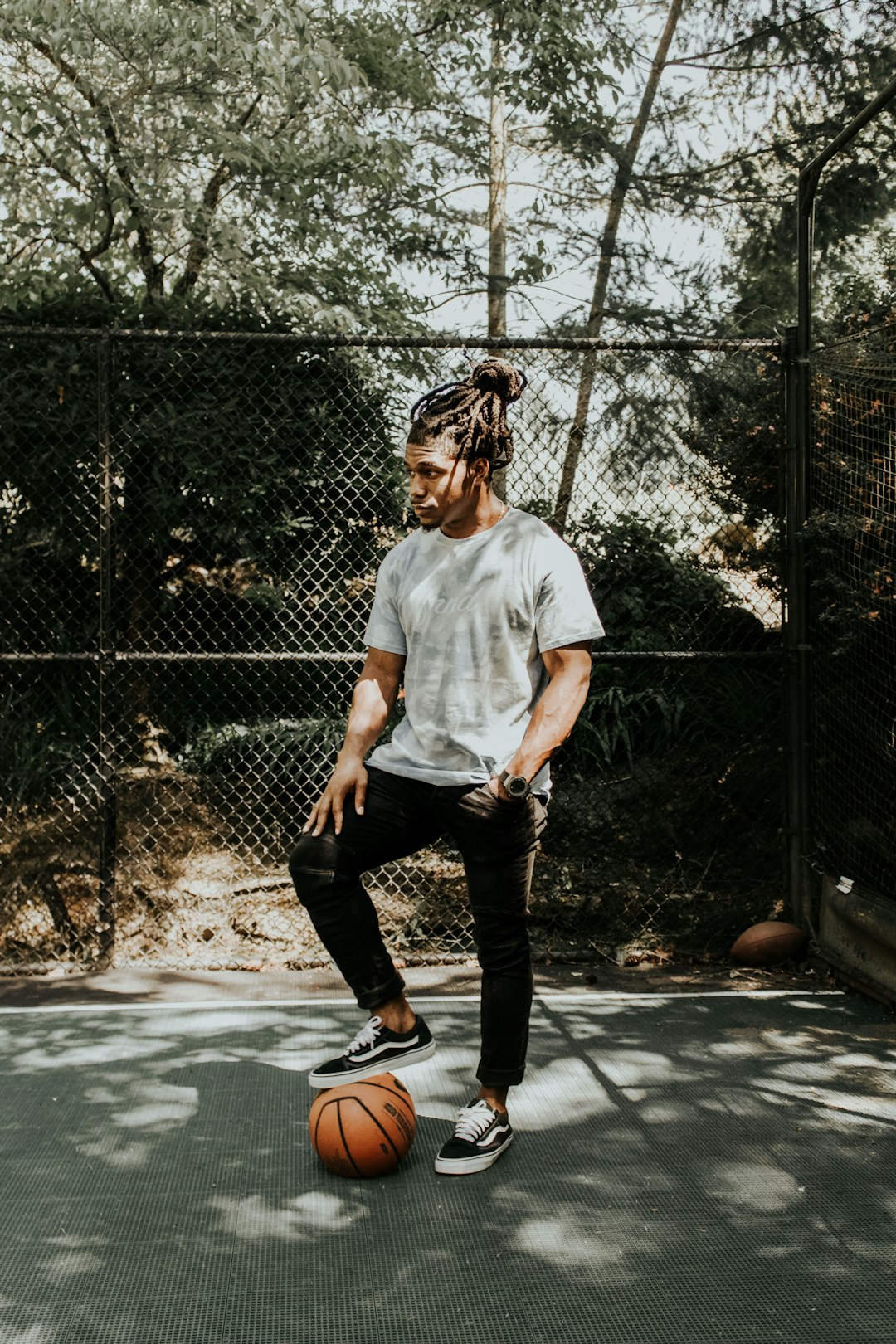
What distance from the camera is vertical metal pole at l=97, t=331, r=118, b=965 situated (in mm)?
5004

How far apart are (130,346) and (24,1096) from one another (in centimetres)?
348

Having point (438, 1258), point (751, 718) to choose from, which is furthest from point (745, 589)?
point (438, 1258)

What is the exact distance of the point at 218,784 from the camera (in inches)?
233

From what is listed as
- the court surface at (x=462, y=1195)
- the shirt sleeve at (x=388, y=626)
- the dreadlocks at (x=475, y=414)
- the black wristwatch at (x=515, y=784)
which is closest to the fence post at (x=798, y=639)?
the court surface at (x=462, y=1195)

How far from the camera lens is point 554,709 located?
298 cm

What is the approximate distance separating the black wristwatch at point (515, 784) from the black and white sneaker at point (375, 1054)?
88cm

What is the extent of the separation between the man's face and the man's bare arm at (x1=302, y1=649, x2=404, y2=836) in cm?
44

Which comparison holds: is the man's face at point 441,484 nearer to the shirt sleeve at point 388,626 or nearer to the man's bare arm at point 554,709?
the shirt sleeve at point 388,626

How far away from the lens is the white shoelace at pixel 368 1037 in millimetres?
3291

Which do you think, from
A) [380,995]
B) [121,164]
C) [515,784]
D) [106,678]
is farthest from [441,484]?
[121,164]

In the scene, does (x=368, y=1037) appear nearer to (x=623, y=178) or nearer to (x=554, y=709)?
(x=554, y=709)

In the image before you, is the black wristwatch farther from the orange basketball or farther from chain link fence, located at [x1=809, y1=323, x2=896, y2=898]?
chain link fence, located at [x1=809, y1=323, x2=896, y2=898]

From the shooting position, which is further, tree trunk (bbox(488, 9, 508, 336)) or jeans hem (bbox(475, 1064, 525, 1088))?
tree trunk (bbox(488, 9, 508, 336))

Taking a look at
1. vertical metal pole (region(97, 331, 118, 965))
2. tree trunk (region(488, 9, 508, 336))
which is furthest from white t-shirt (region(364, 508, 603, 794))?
tree trunk (region(488, 9, 508, 336))
